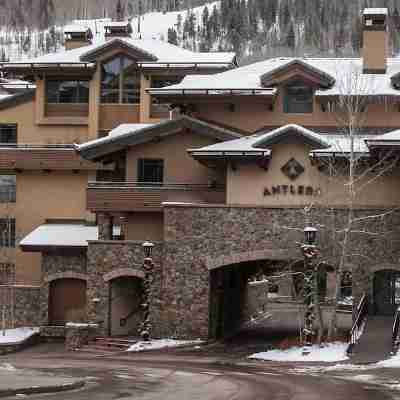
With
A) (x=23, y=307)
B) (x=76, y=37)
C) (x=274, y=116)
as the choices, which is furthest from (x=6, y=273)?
(x=274, y=116)

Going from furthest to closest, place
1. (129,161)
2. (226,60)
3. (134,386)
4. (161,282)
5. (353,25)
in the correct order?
(353,25) → (226,60) → (129,161) → (161,282) → (134,386)

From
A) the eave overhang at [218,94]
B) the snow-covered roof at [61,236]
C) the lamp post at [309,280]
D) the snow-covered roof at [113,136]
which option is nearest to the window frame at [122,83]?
the snow-covered roof at [113,136]

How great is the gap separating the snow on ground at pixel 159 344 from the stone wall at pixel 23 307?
25.8ft

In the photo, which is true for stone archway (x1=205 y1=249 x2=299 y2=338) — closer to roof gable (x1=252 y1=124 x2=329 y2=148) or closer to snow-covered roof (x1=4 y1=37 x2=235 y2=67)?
roof gable (x1=252 y1=124 x2=329 y2=148)

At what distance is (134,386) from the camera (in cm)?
1873

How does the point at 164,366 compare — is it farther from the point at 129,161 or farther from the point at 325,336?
the point at 129,161

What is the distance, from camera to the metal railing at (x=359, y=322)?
27.8 meters

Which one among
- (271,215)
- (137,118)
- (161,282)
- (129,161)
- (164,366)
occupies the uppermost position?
(137,118)

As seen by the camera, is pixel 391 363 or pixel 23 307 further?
pixel 23 307

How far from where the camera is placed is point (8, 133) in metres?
46.0

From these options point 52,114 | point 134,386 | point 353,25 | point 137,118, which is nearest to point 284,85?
point 137,118

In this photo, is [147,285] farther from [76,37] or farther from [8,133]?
[76,37]

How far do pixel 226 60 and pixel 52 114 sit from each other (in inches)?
346

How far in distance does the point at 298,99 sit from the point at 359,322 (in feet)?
36.1
